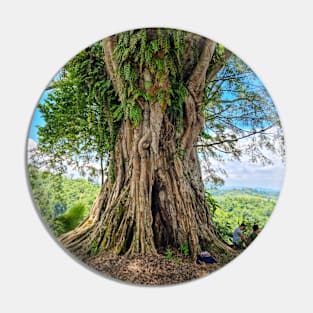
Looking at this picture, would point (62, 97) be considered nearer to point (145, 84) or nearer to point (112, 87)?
point (112, 87)

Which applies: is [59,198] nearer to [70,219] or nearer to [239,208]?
[70,219]

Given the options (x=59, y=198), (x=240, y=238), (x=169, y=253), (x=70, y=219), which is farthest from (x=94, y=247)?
(x=240, y=238)

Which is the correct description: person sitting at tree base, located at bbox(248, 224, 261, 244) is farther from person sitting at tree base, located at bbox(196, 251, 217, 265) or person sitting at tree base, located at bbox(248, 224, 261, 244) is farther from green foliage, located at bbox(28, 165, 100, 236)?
green foliage, located at bbox(28, 165, 100, 236)

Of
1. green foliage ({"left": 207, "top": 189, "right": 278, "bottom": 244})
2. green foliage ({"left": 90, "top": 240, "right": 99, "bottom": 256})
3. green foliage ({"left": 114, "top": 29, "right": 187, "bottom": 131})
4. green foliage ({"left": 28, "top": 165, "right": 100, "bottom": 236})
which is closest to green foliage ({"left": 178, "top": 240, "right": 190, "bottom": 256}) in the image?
green foliage ({"left": 207, "top": 189, "right": 278, "bottom": 244})

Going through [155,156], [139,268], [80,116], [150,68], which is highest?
[150,68]

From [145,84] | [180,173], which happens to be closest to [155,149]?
[180,173]

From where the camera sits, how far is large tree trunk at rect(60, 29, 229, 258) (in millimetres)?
3088

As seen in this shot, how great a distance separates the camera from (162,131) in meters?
3.16

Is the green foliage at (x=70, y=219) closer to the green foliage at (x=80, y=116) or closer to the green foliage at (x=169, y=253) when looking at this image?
the green foliage at (x=80, y=116)

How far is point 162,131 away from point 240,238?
3.26ft

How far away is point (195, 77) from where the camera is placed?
3.14 m

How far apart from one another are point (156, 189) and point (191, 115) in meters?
0.61

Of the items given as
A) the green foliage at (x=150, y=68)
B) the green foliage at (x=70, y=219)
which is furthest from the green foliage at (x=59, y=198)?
the green foliage at (x=150, y=68)

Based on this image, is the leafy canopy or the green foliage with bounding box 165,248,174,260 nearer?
the leafy canopy
